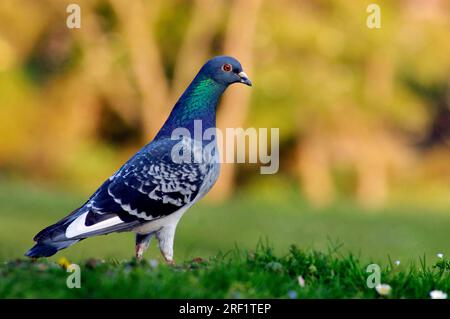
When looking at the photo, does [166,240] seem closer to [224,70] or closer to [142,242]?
[142,242]

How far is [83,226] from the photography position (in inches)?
208

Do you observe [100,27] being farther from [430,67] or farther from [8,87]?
[430,67]

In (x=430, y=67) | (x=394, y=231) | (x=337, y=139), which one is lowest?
(x=394, y=231)

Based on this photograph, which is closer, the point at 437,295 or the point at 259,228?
the point at 437,295

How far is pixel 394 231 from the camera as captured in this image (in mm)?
14227

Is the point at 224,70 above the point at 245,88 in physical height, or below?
below

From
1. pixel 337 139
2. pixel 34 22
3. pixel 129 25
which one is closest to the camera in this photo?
pixel 129 25

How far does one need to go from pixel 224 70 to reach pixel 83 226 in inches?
56.9

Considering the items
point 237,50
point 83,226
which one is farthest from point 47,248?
point 237,50

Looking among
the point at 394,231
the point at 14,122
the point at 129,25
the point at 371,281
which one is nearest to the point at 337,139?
the point at 129,25

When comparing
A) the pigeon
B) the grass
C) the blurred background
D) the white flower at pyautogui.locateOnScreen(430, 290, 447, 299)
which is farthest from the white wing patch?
the blurred background

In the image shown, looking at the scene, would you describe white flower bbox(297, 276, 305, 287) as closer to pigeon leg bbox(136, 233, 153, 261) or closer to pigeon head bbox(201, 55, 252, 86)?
pigeon leg bbox(136, 233, 153, 261)

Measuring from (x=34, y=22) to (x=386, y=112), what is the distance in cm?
1092

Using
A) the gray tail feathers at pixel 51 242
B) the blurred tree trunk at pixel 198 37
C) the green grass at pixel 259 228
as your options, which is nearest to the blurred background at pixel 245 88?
Result: the blurred tree trunk at pixel 198 37
